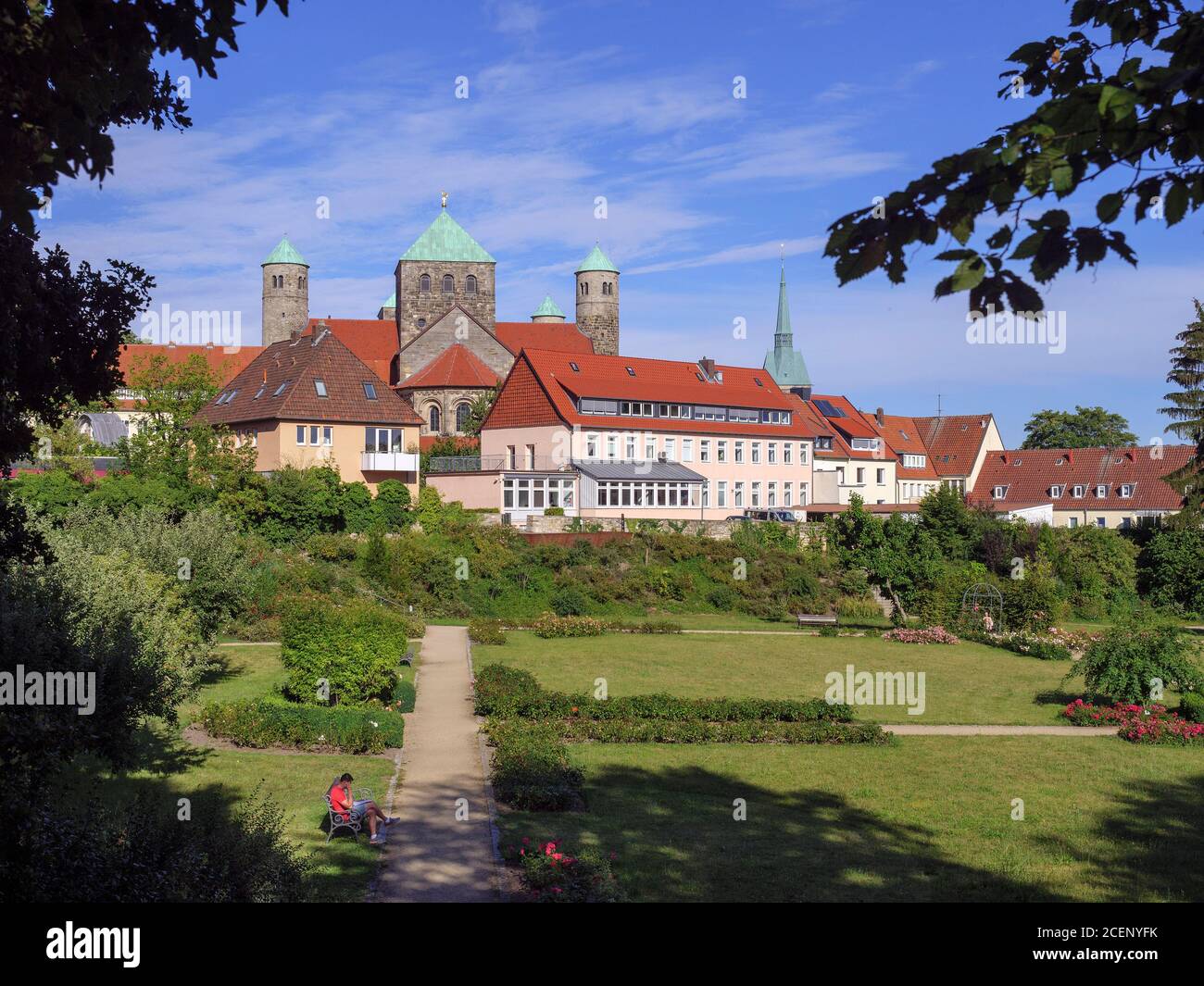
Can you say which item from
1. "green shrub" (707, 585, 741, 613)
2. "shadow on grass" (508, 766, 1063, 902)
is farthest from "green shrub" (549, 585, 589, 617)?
"shadow on grass" (508, 766, 1063, 902)

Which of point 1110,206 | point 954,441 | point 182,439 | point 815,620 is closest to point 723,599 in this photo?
point 815,620

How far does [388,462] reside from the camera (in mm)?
56062

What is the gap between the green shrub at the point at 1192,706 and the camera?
2391 centimetres

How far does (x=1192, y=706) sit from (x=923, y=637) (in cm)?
1496

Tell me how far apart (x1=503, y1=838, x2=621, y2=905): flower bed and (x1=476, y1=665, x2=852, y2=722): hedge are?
9.89m

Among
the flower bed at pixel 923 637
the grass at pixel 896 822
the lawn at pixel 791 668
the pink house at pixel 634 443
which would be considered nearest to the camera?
the grass at pixel 896 822

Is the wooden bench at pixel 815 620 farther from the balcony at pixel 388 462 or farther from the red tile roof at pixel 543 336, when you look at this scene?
the red tile roof at pixel 543 336

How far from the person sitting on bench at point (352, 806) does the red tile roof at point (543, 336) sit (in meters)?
79.0

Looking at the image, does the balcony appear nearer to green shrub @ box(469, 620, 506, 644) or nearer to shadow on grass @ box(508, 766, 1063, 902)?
green shrub @ box(469, 620, 506, 644)

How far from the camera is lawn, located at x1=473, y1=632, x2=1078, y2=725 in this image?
26109 millimetres

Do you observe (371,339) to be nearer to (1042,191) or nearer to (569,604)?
(569,604)

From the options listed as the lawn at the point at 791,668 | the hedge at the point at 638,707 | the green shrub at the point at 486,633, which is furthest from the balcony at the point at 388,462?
the hedge at the point at 638,707

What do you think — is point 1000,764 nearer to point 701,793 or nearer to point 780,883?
point 701,793

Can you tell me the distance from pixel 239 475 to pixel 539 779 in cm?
3225
